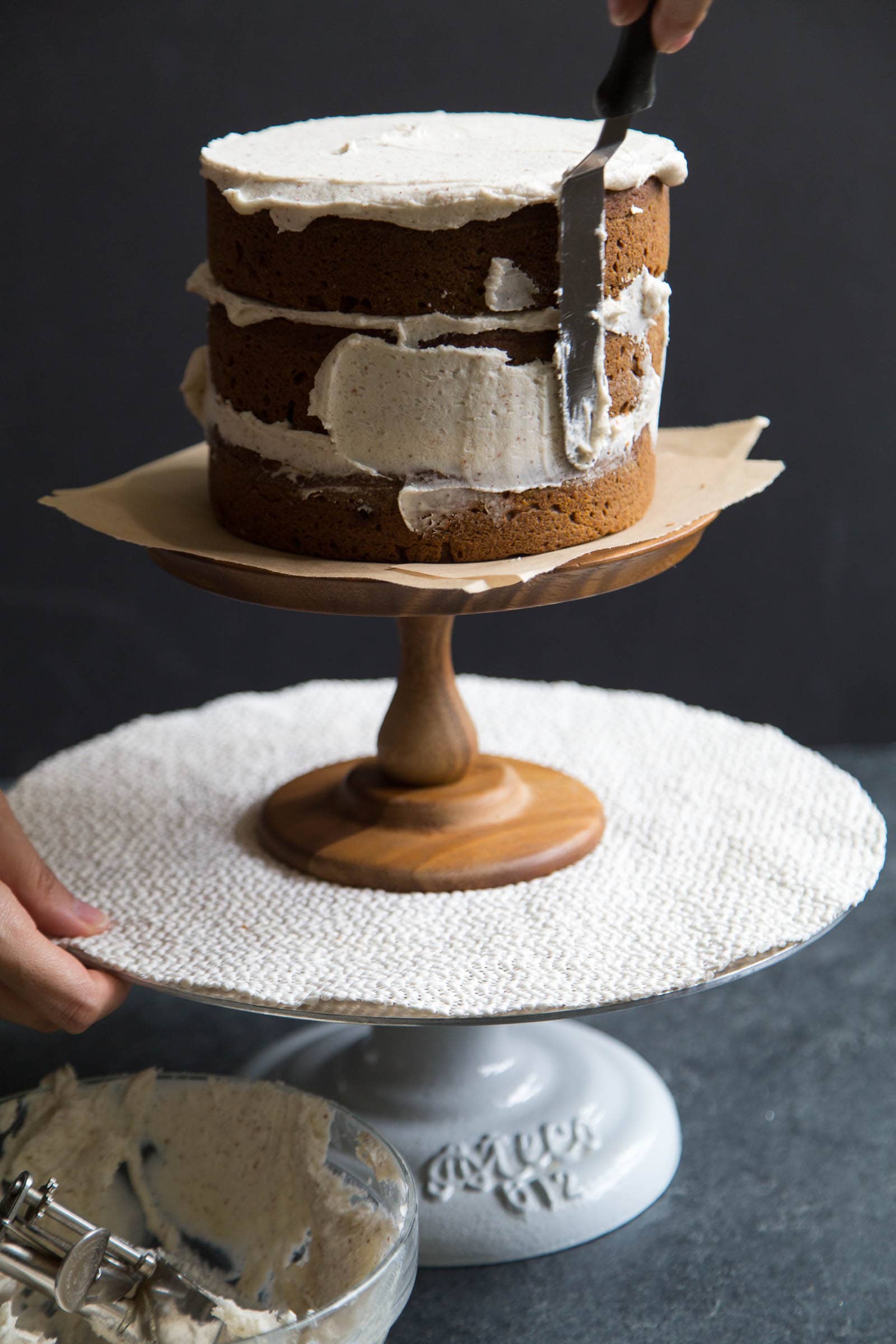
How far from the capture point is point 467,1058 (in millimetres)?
1124

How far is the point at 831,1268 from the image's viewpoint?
104cm

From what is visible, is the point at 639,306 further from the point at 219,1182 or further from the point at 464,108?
the point at 464,108

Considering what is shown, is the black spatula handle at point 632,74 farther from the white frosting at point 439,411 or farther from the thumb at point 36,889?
the thumb at point 36,889

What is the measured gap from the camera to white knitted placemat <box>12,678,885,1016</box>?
3.01 ft

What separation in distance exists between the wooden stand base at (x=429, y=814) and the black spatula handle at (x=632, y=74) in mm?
382

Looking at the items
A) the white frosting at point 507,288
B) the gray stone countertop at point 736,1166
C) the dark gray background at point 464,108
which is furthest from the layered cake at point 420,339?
the dark gray background at point 464,108

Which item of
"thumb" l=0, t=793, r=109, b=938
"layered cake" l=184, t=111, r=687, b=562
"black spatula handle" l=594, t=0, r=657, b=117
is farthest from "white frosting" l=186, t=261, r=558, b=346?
"thumb" l=0, t=793, r=109, b=938

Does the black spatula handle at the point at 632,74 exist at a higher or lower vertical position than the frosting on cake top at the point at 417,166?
higher

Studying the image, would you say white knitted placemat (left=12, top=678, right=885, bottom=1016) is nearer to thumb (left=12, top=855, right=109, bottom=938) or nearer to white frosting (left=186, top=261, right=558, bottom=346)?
thumb (left=12, top=855, right=109, bottom=938)

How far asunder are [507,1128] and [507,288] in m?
0.62

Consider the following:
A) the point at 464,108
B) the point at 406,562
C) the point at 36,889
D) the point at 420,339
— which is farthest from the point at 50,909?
the point at 464,108

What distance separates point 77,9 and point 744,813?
41.1 inches

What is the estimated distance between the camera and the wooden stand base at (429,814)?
1.03 metres

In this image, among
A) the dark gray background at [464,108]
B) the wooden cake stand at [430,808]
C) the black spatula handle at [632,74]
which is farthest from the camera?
the dark gray background at [464,108]
